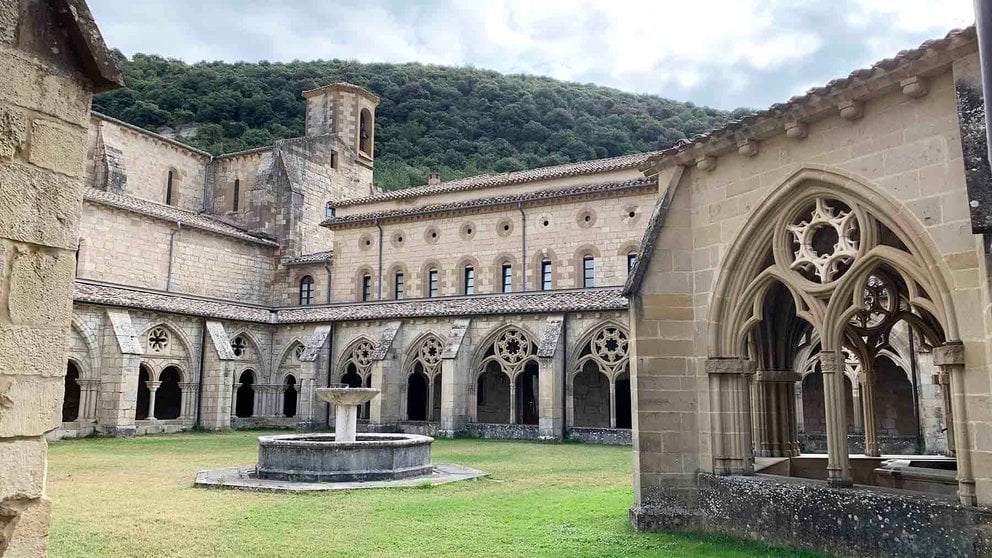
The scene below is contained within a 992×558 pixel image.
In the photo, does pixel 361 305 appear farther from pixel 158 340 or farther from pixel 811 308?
pixel 811 308

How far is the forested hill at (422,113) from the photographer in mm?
61812

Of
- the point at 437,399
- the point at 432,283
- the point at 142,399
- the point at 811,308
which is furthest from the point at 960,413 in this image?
the point at 142,399

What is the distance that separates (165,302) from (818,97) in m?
24.5

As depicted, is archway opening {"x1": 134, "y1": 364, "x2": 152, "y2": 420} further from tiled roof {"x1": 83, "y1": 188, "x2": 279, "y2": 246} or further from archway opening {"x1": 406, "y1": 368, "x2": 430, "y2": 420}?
archway opening {"x1": 406, "y1": 368, "x2": 430, "y2": 420}

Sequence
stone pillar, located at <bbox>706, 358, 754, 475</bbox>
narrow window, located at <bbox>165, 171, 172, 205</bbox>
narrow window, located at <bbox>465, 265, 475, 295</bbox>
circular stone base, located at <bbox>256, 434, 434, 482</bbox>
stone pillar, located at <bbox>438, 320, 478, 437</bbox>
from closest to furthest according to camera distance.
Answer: stone pillar, located at <bbox>706, 358, 754, 475</bbox>
circular stone base, located at <bbox>256, 434, 434, 482</bbox>
stone pillar, located at <bbox>438, 320, 478, 437</bbox>
narrow window, located at <bbox>465, 265, 475, 295</bbox>
narrow window, located at <bbox>165, 171, 172, 205</bbox>

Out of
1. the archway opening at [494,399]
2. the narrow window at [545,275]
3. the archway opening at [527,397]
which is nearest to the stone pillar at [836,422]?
the narrow window at [545,275]

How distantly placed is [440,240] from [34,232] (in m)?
26.5

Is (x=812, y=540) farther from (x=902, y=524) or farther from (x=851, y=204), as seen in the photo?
(x=851, y=204)

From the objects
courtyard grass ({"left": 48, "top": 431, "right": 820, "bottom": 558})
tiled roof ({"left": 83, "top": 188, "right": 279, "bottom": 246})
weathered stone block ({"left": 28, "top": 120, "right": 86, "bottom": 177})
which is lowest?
courtyard grass ({"left": 48, "top": 431, "right": 820, "bottom": 558})

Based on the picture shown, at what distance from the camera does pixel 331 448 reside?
42.2ft

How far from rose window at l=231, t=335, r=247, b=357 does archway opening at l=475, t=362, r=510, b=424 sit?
925 centimetres

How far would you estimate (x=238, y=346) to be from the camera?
29.1 metres

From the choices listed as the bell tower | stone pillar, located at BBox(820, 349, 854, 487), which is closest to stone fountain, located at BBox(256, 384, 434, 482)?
stone pillar, located at BBox(820, 349, 854, 487)

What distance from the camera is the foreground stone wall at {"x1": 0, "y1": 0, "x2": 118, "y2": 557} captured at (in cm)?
362
